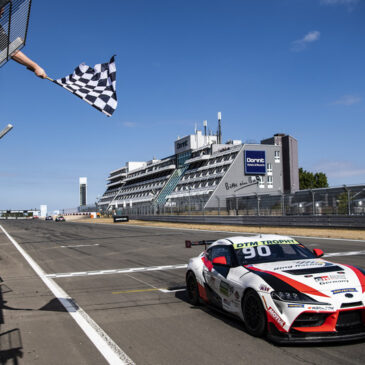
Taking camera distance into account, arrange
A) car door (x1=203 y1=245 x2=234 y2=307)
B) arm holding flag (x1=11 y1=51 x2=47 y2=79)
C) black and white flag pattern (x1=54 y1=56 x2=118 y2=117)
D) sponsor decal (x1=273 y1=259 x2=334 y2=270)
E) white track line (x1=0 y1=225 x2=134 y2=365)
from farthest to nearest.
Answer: black and white flag pattern (x1=54 y1=56 x2=118 y2=117) → car door (x1=203 y1=245 x2=234 y2=307) → sponsor decal (x1=273 y1=259 x2=334 y2=270) → arm holding flag (x1=11 y1=51 x2=47 y2=79) → white track line (x1=0 y1=225 x2=134 y2=365)

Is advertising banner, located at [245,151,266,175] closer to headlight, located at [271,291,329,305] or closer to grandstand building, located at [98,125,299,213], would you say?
grandstand building, located at [98,125,299,213]

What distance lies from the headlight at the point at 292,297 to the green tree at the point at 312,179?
102 metres

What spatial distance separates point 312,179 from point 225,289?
10312cm

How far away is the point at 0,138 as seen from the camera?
13.5 meters

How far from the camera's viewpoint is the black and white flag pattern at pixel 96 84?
6910 millimetres

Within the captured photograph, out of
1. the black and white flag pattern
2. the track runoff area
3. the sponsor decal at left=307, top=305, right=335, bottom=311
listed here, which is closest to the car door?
the track runoff area

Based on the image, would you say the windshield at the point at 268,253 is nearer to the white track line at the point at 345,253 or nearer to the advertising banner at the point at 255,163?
the white track line at the point at 345,253

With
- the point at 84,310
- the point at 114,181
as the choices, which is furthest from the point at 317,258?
the point at 114,181

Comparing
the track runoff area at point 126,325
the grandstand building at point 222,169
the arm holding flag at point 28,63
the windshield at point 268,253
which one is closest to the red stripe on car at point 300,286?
the track runoff area at point 126,325

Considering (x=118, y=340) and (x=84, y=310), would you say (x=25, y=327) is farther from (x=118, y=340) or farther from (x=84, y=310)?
(x=118, y=340)

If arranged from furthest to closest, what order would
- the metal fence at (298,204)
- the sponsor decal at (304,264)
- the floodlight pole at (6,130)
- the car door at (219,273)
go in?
the metal fence at (298,204) < the floodlight pole at (6,130) < the car door at (219,273) < the sponsor decal at (304,264)

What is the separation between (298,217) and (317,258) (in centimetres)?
2278

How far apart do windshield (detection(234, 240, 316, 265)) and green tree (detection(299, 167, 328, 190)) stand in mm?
100015

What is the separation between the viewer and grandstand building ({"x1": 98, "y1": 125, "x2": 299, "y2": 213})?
243 ft
